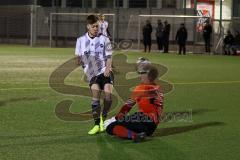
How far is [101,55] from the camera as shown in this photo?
9633 millimetres

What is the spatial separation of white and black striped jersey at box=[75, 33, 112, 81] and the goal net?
101 feet

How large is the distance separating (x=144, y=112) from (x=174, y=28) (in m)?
35.0

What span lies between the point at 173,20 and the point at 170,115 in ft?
107

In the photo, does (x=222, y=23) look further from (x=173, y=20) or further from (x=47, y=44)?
(x=47, y=44)

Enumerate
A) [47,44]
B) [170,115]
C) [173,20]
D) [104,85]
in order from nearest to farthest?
[104,85] < [170,115] < [173,20] < [47,44]

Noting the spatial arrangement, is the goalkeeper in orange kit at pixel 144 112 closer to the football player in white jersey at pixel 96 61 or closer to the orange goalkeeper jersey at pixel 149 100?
the orange goalkeeper jersey at pixel 149 100

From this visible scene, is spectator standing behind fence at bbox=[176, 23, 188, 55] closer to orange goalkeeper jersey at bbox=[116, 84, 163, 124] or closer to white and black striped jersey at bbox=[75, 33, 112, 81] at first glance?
white and black striped jersey at bbox=[75, 33, 112, 81]

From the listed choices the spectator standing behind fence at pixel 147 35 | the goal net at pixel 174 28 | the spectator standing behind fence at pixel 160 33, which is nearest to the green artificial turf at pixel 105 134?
the spectator standing behind fence at pixel 147 35

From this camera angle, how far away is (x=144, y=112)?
30.5 feet

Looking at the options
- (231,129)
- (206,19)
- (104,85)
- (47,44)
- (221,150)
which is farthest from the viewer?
(47,44)

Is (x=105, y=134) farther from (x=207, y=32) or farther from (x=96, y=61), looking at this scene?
(x=207, y=32)

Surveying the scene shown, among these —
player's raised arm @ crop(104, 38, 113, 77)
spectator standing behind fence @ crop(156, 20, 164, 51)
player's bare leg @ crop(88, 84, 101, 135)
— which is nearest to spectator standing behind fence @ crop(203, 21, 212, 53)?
spectator standing behind fence @ crop(156, 20, 164, 51)

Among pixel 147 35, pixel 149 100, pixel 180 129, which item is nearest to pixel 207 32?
pixel 147 35

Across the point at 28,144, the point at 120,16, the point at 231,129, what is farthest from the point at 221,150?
the point at 120,16
